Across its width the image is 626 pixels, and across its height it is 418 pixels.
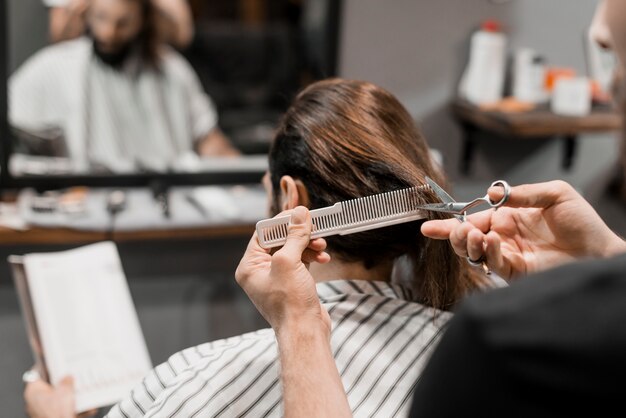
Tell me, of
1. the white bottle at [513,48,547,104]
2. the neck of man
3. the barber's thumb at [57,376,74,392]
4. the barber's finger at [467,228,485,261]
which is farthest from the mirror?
the barber's finger at [467,228,485,261]

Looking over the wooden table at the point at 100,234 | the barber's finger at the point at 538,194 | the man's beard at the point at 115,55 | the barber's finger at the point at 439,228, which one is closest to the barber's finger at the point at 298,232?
the barber's finger at the point at 439,228

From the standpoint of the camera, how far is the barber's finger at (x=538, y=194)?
1.08m

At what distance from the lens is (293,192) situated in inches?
47.8

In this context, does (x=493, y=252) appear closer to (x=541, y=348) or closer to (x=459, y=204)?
(x=459, y=204)

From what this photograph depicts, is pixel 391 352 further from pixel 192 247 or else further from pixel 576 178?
pixel 576 178

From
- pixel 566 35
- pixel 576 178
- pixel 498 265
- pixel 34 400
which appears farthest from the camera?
pixel 576 178

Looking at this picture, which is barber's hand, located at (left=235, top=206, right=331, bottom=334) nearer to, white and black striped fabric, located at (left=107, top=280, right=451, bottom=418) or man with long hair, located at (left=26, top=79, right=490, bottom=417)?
man with long hair, located at (left=26, top=79, right=490, bottom=417)

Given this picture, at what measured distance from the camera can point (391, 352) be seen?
3.82 ft

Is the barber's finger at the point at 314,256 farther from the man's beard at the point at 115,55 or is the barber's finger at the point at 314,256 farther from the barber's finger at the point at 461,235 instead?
the man's beard at the point at 115,55

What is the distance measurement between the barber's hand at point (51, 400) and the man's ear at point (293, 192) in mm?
621

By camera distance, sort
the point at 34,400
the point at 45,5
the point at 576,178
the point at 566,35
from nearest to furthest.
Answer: the point at 34,400 < the point at 45,5 < the point at 566,35 < the point at 576,178

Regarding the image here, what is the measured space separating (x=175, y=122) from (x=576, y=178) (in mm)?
1348

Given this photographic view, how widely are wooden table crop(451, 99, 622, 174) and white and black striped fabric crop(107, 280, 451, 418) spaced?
103 cm

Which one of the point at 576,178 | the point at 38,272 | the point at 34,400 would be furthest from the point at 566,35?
the point at 34,400
